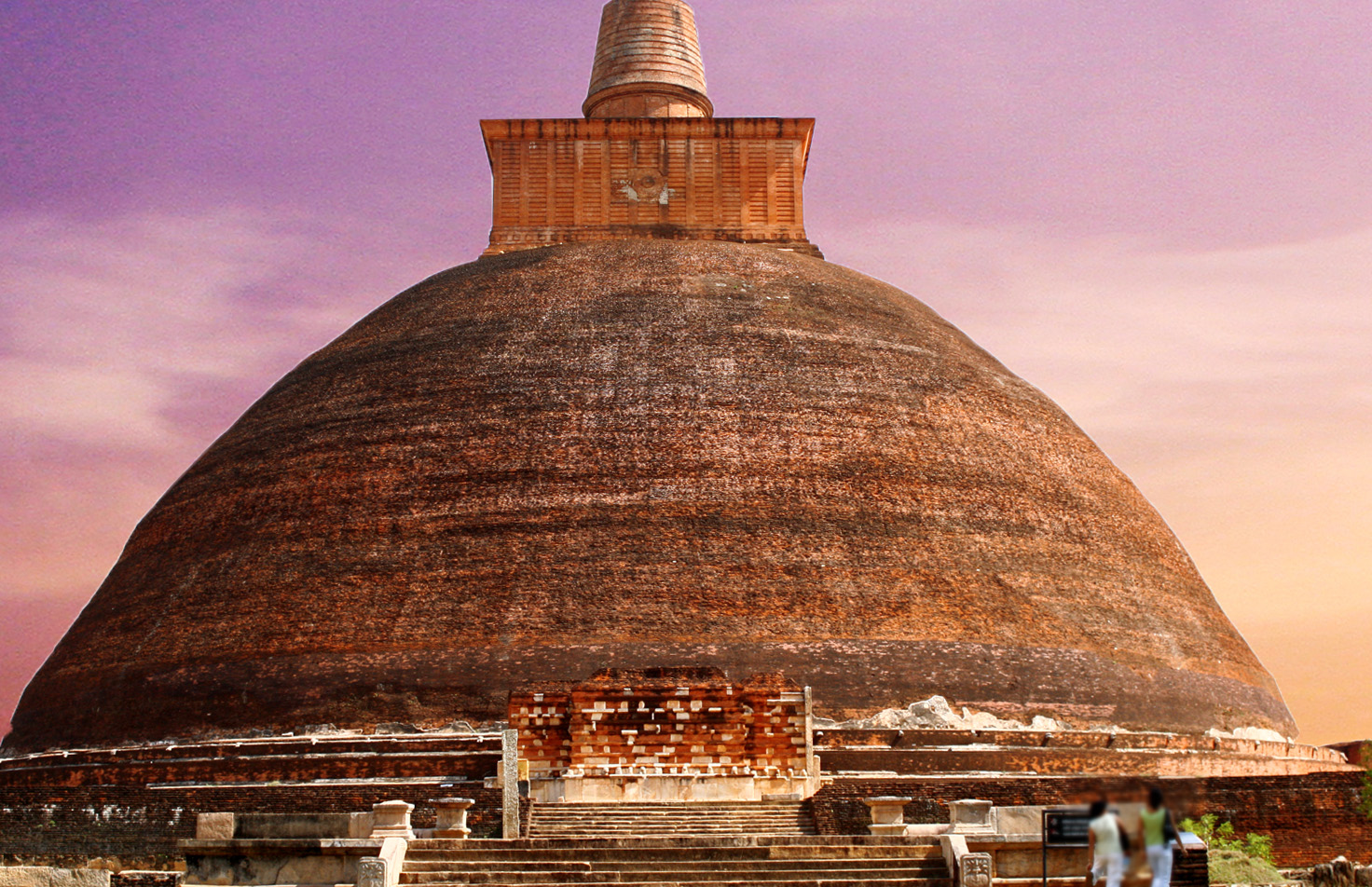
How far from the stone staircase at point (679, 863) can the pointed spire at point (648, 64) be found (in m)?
16.9

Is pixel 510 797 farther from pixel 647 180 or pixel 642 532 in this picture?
pixel 647 180

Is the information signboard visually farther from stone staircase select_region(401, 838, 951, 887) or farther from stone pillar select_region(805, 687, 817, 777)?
stone pillar select_region(805, 687, 817, 777)

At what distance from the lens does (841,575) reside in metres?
16.8

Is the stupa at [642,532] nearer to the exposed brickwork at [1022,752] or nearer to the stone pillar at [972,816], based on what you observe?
the exposed brickwork at [1022,752]

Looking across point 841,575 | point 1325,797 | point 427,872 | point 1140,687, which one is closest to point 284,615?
point 841,575

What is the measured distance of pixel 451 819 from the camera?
11.2 meters

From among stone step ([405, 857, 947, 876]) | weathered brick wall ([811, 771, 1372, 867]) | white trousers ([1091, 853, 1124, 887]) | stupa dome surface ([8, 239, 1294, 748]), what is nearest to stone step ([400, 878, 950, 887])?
stone step ([405, 857, 947, 876])

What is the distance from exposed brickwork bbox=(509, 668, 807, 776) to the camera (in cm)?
1435

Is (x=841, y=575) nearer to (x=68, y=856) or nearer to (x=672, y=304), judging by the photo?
(x=672, y=304)

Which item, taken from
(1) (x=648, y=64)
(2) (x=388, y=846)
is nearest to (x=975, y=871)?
(2) (x=388, y=846)

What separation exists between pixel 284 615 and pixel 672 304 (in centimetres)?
661

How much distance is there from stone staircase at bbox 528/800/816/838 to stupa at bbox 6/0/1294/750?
7.73 ft

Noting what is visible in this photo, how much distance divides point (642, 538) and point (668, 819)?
451 cm

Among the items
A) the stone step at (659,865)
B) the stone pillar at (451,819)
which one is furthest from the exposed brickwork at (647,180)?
the stone step at (659,865)
